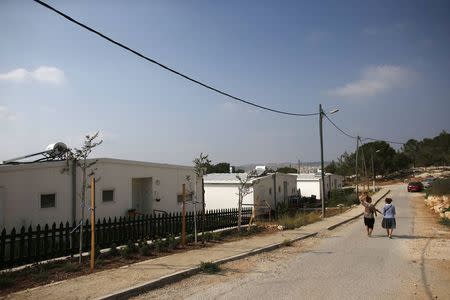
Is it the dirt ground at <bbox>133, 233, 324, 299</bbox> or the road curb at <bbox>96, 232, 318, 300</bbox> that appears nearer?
the road curb at <bbox>96, 232, 318, 300</bbox>

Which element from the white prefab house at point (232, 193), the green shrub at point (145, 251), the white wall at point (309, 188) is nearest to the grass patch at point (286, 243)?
the green shrub at point (145, 251)

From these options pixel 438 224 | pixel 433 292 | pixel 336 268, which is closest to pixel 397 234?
pixel 438 224

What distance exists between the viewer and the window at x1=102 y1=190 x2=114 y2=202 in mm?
15572

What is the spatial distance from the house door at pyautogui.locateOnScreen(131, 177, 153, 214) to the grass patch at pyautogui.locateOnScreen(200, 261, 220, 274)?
9.41 meters

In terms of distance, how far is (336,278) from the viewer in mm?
8375

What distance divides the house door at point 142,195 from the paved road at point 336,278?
8537 mm

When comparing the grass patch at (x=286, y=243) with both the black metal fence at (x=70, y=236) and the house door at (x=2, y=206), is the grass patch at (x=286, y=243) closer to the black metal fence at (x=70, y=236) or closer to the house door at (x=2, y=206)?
the black metal fence at (x=70, y=236)

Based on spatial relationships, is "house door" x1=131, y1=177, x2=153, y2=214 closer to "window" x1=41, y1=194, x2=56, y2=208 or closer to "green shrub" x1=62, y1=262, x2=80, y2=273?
"window" x1=41, y1=194, x2=56, y2=208

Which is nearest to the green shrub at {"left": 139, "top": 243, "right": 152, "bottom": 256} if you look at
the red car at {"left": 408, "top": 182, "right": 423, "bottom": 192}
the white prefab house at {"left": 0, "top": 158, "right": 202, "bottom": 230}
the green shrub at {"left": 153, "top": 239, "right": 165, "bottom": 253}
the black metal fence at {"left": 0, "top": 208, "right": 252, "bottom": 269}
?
the green shrub at {"left": 153, "top": 239, "right": 165, "bottom": 253}

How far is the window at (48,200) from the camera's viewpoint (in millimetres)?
13047

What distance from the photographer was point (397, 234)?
16.3 metres

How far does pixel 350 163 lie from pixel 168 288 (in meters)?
78.7

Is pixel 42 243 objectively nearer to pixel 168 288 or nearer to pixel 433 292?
pixel 168 288

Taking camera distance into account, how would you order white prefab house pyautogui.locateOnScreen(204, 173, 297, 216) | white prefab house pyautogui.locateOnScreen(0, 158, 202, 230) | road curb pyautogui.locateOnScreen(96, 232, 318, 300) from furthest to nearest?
white prefab house pyautogui.locateOnScreen(204, 173, 297, 216), white prefab house pyautogui.locateOnScreen(0, 158, 202, 230), road curb pyautogui.locateOnScreen(96, 232, 318, 300)
